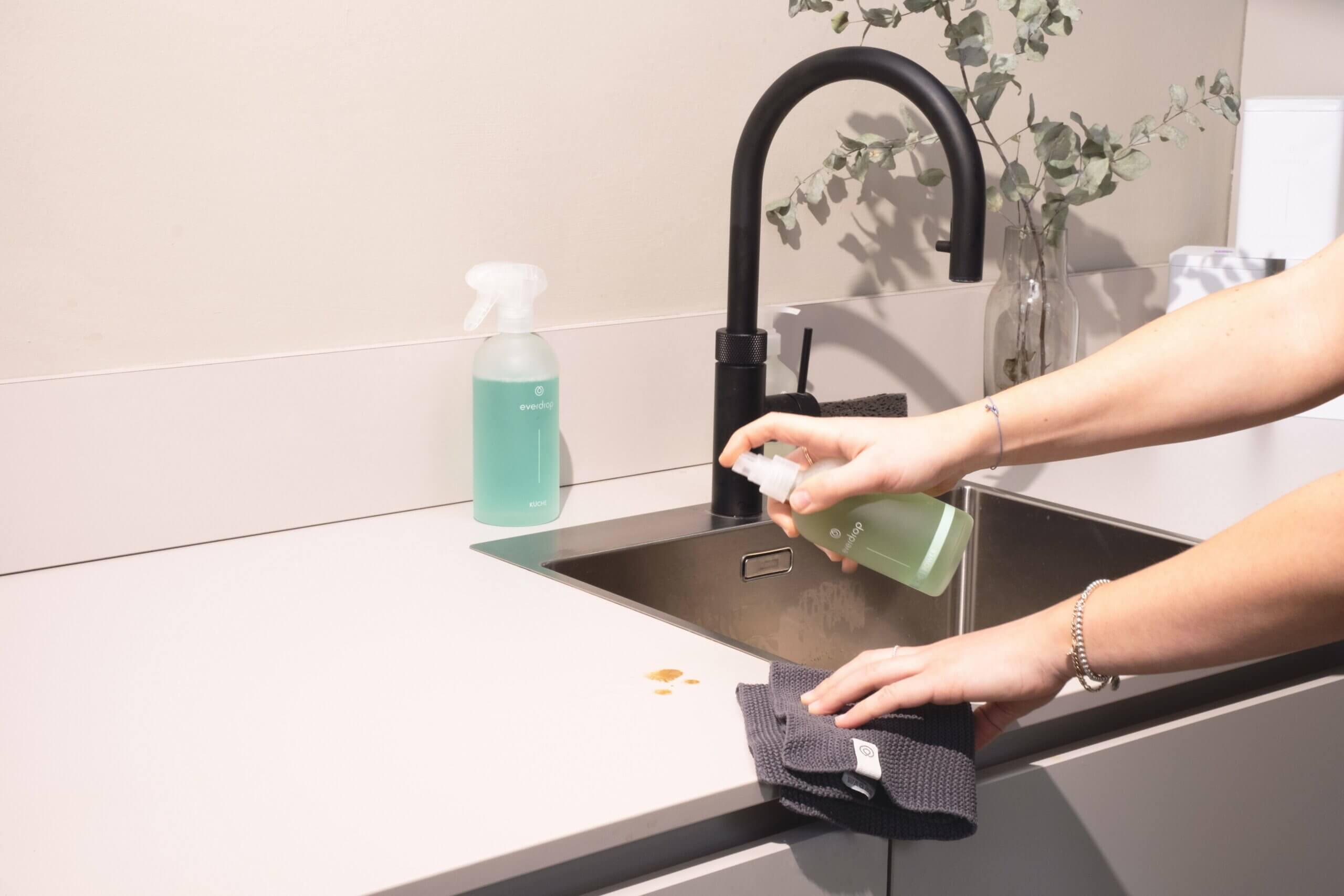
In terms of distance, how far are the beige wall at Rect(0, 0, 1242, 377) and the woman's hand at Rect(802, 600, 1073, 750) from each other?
667 mm

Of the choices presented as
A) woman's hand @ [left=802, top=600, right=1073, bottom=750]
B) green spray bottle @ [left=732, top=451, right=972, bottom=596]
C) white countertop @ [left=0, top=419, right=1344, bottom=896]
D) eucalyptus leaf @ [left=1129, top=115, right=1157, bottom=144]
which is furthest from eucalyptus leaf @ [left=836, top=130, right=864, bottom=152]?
woman's hand @ [left=802, top=600, right=1073, bottom=750]

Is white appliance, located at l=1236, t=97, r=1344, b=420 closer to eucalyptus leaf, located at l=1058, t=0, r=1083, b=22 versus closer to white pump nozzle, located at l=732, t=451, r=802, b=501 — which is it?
eucalyptus leaf, located at l=1058, t=0, r=1083, b=22

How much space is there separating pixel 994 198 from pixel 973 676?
87 cm

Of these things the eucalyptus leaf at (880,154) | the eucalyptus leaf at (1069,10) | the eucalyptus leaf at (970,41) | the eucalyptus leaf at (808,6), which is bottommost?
the eucalyptus leaf at (880,154)

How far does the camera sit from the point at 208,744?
762 millimetres

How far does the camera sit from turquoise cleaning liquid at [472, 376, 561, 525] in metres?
1.19

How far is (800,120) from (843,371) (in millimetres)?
316

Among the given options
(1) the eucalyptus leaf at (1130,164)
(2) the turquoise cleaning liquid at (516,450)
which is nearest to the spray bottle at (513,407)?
(2) the turquoise cleaning liquid at (516,450)

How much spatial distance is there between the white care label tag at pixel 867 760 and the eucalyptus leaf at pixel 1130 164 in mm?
1001

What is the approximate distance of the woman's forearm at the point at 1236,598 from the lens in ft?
2.15

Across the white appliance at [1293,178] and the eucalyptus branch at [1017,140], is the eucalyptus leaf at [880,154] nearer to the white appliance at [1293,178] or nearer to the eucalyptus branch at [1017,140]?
the eucalyptus branch at [1017,140]

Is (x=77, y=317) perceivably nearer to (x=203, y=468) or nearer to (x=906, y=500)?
(x=203, y=468)

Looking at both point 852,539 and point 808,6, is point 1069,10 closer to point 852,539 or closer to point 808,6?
point 808,6

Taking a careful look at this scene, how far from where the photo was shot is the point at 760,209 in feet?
4.01
